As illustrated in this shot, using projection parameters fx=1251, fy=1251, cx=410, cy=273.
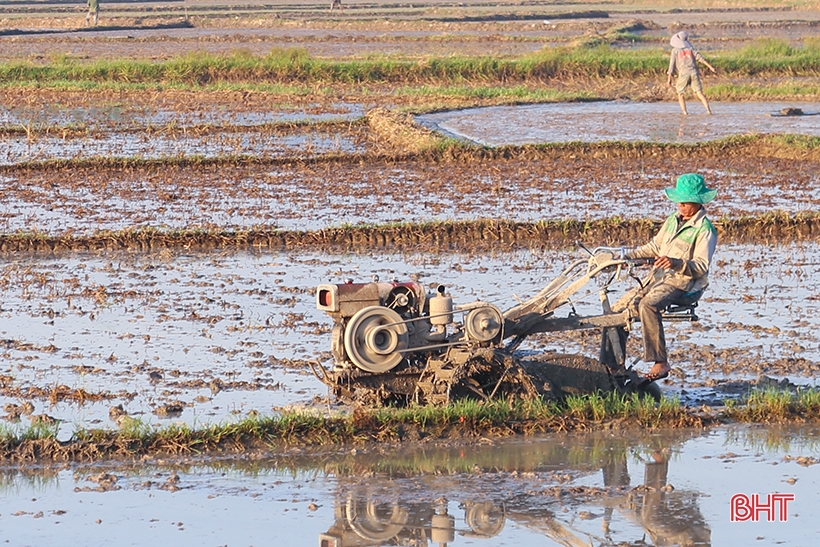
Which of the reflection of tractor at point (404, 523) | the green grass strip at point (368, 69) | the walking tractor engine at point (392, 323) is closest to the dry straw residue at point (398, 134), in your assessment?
the green grass strip at point (368, 69)

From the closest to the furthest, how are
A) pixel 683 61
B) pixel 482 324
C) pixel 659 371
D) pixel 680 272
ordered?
pixel 482 324, pixel 680 272, pixel 659 371, pixel 683 61

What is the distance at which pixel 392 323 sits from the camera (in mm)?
5449

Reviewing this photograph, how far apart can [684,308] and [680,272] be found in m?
0.25

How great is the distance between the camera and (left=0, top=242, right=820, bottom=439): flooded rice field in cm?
609

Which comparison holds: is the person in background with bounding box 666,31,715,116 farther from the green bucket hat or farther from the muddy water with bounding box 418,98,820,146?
the green bucket hat

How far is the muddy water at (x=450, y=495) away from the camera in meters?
4.26

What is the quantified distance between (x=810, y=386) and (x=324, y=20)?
125 feet

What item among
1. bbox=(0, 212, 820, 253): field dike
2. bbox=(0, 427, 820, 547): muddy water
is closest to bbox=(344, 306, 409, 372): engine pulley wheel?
bbox=(0, 427, 820, 547): muddy water

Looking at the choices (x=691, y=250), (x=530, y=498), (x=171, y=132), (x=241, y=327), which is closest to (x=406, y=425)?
(x=530, y=498)

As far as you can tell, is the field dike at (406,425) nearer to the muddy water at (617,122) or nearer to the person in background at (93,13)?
the muddy water at (617,122)

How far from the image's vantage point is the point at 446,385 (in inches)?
220

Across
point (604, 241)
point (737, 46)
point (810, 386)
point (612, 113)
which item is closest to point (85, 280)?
point (604, 241)

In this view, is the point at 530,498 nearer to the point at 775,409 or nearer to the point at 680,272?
the point at 680,272

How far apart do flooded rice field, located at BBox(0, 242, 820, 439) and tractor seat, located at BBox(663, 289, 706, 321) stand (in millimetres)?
418
